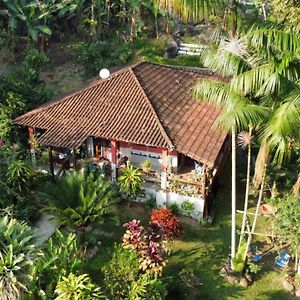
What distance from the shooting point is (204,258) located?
16812 millimetres

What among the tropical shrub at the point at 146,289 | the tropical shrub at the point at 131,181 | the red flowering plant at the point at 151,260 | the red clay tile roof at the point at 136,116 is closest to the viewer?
the tropical shrub at the point at 146,289

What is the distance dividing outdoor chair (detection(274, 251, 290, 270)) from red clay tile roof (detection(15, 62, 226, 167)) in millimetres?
4255

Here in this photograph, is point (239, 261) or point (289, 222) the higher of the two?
point (289, 222)

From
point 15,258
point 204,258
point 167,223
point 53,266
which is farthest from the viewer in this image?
point 204,258

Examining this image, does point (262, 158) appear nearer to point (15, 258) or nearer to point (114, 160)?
point (114, 160)

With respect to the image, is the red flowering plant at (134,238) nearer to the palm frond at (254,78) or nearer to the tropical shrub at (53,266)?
the tropical shrub at (53,266)

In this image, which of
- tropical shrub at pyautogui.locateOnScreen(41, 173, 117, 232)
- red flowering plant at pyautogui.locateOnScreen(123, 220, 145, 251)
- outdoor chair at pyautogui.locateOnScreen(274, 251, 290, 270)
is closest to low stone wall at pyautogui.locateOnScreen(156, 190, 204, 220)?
tropical shrub at pyautogui.locateOnScreen(41, 173, 117, 232)

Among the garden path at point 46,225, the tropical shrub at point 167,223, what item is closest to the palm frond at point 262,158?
the tropical shrub at point 167,223

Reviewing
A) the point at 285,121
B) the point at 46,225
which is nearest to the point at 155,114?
the point at 46,225

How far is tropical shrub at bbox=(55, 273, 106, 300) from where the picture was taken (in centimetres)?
1229

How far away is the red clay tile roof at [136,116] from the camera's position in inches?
715

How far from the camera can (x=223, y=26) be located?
57.0 feet

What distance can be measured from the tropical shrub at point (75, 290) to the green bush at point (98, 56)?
21071 millimetres

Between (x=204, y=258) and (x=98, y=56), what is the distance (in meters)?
19.3
